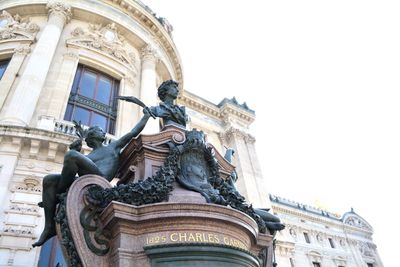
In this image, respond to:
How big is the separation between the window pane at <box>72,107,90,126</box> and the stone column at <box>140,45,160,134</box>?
272 centimetres

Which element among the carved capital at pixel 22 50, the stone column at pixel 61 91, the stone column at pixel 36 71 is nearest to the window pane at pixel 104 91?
the stone column at pixel 61 91

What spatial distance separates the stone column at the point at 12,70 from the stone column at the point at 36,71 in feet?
2.44

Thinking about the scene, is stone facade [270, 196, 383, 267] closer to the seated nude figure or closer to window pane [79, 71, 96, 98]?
window pane [79, 71, 96, 98]

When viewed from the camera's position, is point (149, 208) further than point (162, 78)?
No

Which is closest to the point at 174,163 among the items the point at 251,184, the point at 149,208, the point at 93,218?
the point at 149,208

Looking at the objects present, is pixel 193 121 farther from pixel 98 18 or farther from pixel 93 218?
pixel 93 218

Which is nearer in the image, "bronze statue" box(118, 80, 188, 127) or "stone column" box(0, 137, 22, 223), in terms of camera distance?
"bronze statue" box(118, 80, 188, 127)

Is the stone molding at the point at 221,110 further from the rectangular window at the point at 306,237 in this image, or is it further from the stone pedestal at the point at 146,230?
the stone pedestal at the point at 146,230

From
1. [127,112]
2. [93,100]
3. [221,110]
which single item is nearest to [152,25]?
[127,112]

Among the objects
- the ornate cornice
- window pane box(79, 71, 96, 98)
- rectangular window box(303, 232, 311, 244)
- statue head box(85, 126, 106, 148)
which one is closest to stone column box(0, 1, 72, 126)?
window pane box(79, 71, 96, 98)

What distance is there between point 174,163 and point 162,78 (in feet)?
54.8

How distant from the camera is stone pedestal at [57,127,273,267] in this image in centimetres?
387

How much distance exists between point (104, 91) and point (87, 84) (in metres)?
0.88

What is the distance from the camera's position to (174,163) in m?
4.92
